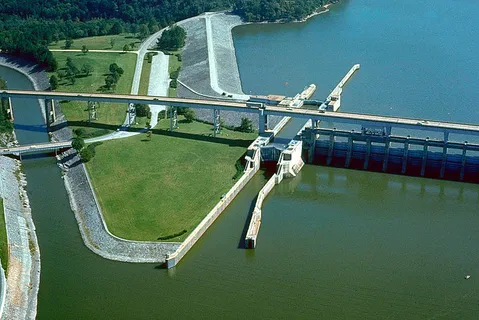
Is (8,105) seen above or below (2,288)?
above

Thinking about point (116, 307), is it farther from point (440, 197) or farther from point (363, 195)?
point (440, 197)

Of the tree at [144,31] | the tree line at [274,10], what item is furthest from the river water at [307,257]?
the tree line at [274,10]

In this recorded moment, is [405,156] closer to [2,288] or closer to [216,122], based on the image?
[216,122]

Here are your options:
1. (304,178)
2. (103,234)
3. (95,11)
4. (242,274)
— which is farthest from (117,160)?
(95,11)

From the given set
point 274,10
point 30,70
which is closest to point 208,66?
point 30,70

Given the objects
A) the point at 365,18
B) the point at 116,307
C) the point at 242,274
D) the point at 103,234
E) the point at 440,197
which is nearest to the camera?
the point at 116,307

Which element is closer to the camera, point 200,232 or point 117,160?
point 200,232
